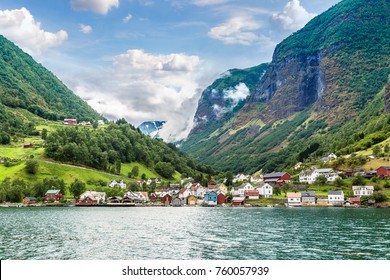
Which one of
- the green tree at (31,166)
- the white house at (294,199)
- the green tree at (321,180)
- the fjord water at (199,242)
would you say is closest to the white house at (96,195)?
the green tree at (31,166)

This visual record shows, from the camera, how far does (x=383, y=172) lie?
179 metres

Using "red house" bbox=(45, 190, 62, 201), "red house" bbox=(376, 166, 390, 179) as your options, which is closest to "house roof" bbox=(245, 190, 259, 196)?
"red house" bbox=(376, 166, 390, 179)

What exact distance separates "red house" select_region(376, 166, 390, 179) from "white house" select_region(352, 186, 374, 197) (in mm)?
21039

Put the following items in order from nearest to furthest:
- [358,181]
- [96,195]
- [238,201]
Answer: [358,181]
[238,201]
[96,195]

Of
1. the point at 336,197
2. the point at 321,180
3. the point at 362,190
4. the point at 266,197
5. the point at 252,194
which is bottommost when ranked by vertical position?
the point at 266,197

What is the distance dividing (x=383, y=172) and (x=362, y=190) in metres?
24.2

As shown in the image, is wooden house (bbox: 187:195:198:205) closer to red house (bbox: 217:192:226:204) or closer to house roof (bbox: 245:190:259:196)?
red house (bbox: 217:192:226:204)

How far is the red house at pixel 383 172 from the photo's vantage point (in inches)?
6993

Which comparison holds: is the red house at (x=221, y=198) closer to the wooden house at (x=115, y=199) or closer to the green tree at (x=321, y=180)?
the green tree at (x=321, y=180)

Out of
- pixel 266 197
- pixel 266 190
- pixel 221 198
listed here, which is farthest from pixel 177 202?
pixel 266 190

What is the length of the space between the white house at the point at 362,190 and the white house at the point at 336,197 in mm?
7905

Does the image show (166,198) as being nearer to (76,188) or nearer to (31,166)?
(76,188)

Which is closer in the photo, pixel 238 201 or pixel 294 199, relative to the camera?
pixel 294 199

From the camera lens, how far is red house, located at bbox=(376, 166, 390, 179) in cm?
17762
